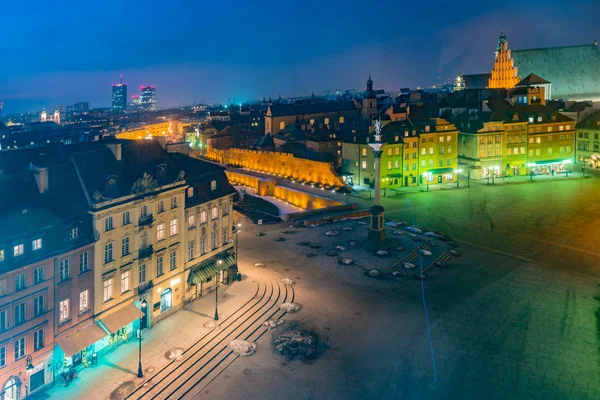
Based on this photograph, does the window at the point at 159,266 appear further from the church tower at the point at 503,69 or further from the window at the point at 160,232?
the church tower at the point at 503,69

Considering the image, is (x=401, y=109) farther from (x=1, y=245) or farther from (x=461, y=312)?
(x=1, y=245)

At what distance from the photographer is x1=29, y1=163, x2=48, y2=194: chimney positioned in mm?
30880

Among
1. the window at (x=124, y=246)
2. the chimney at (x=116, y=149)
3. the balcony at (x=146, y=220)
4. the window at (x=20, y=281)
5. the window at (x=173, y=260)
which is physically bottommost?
the window at (x=173, y=260)

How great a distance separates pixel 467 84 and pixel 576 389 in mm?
134447

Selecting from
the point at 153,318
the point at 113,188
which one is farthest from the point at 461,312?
the point at 113,188

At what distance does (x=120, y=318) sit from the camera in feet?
108

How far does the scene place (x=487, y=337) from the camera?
32.7 metres

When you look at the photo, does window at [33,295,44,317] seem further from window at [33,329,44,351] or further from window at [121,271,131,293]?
window at [121,271,131,293]

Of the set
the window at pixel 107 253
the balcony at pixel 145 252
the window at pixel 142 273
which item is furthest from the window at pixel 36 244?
the window at pixel 142 273

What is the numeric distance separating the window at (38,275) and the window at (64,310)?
224 cm

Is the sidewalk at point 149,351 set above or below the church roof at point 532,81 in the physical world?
below

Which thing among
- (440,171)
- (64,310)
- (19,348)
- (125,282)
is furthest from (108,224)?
(440,171)

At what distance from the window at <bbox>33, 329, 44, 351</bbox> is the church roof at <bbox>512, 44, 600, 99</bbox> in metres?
130

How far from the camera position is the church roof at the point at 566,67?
129m
